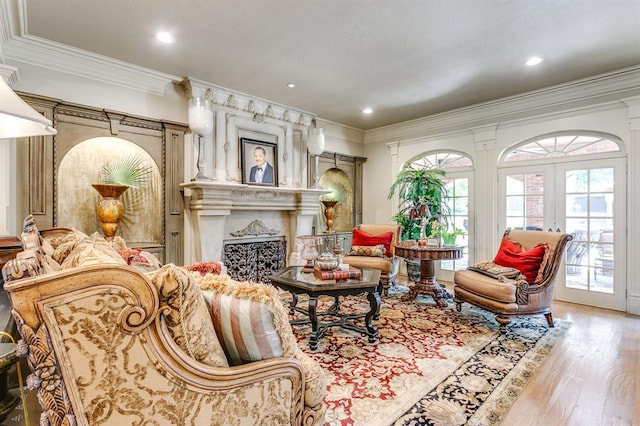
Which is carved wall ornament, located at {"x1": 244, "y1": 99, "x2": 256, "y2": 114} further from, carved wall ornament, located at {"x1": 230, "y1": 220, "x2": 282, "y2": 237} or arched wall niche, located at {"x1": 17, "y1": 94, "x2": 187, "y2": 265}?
carved wall ornament, located at {"x1": 230, "y1": 220, "x2": 282, "y2": 237}

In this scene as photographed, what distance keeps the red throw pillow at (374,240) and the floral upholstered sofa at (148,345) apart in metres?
3.65

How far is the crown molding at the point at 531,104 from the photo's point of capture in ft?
11.9

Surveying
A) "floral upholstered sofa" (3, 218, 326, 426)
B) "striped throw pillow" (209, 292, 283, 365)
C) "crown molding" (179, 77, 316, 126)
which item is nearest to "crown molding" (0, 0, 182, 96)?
"crown molding" (179, 77, 316, 126)

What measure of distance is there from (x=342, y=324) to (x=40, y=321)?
2.38m

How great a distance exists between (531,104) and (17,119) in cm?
534

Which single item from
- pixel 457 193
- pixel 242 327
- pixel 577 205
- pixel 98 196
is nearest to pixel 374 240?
pixel 457 193

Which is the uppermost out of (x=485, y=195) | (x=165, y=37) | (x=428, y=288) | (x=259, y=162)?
(x=165, y=37)

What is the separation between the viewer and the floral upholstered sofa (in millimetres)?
768

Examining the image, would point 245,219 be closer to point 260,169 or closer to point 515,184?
point 260,169

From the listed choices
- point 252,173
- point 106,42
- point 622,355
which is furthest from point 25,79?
point 622,355

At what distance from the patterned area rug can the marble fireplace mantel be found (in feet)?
5.61

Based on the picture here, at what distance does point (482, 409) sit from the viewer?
1821mm

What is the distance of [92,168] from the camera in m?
3.39

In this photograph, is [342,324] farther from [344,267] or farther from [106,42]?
[106,42]
